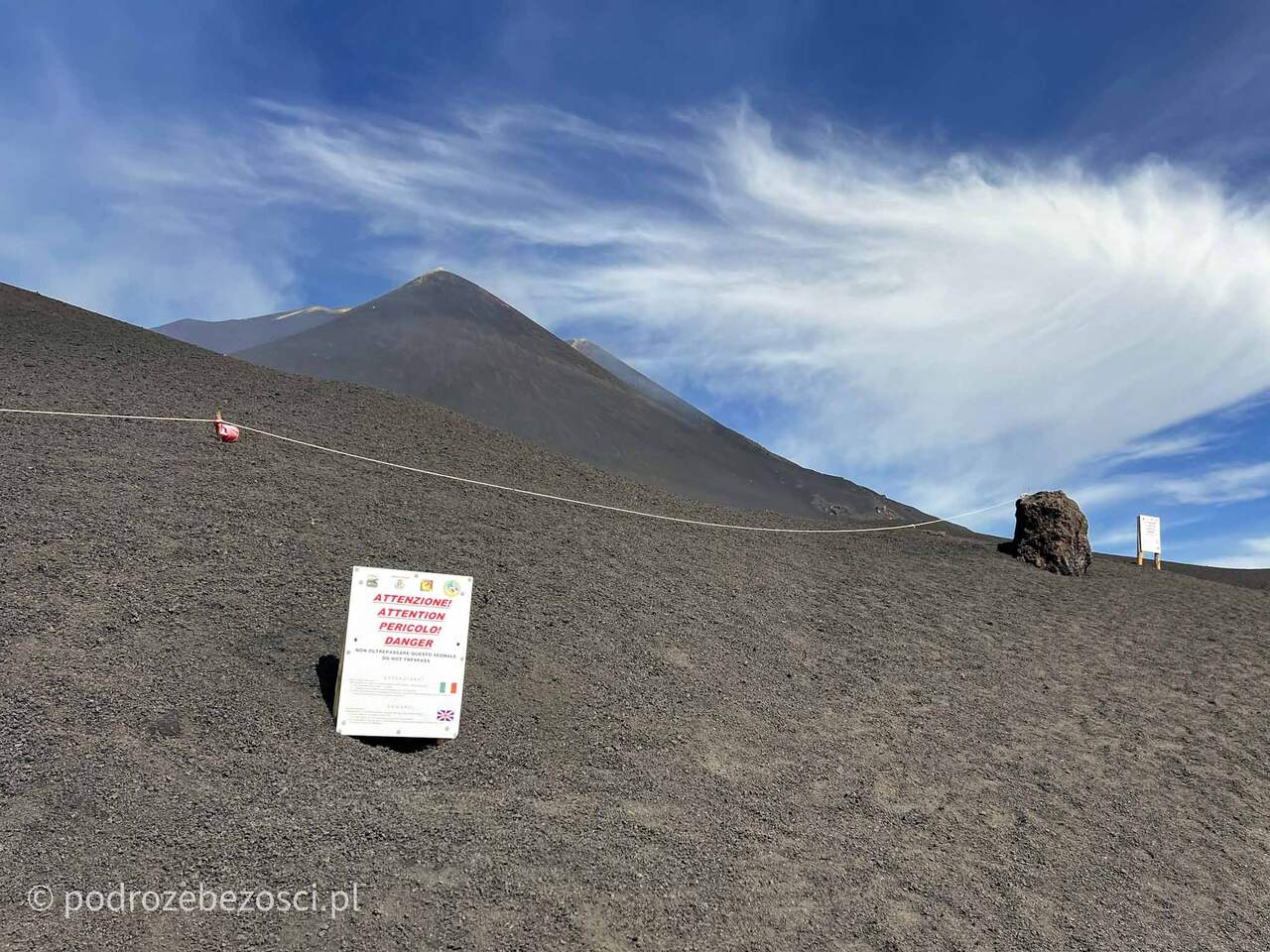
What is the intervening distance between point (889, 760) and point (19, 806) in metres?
6.13

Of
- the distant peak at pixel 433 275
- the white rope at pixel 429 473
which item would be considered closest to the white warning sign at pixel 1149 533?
the white rope at pixel 429 473

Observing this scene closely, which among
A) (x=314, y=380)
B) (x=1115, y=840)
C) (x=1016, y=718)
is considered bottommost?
(x=1115, y=840)

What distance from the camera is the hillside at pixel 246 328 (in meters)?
79.2

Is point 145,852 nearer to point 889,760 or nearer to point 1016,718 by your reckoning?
point 889,760

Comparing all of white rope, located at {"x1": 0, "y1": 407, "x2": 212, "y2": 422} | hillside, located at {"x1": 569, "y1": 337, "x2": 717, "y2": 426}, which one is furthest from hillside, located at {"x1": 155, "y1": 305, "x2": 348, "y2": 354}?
white rope, located at {"x1": 0, "y1": 407, "x2": 212, "y2": 422}

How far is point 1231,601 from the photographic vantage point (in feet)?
45.8

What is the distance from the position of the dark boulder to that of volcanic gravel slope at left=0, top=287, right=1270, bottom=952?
2.08 m

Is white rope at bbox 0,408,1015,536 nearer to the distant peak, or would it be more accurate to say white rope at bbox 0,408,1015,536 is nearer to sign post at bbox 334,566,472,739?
sign post at bbox 334,566,472,739

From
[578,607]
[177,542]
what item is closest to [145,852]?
[177,542]

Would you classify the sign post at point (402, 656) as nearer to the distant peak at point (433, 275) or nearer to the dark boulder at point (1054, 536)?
the dark boulder at point (1054, 536)

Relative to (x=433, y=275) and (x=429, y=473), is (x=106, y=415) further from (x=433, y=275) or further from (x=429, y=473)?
(x=433, y=275)

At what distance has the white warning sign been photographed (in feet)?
55.5

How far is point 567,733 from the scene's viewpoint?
6.24 meters

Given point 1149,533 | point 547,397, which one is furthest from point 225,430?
point 547,397
